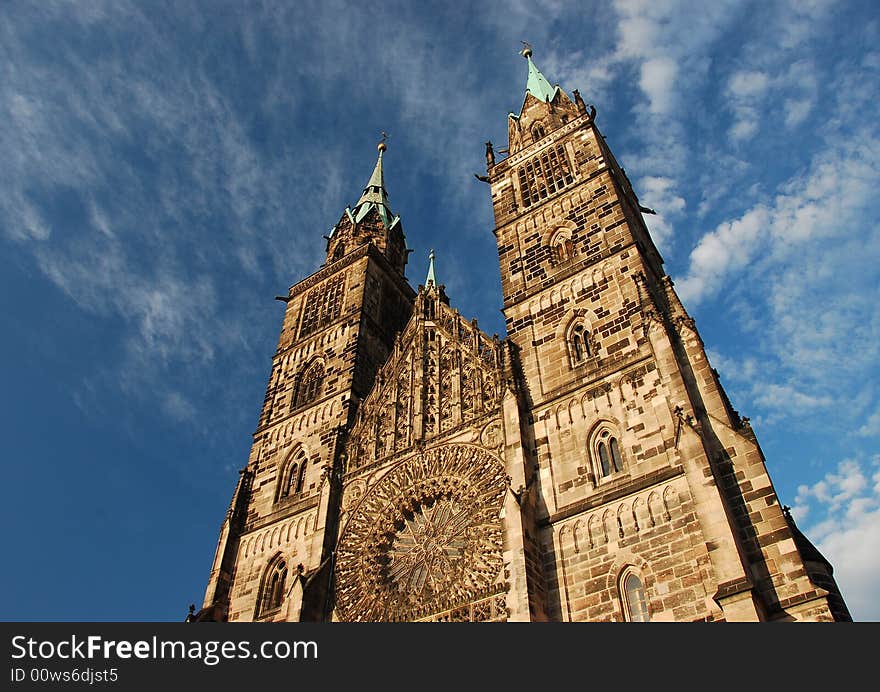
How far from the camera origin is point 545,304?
21016 mm

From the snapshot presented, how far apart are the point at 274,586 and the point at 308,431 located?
553 cm

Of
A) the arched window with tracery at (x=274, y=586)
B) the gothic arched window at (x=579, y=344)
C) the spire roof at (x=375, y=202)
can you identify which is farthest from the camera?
the spire roof at (x=375, y=202)

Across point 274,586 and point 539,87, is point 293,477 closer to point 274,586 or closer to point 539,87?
point 274,586

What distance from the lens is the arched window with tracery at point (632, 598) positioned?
13.8 meters

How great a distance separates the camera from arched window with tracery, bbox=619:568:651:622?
45.4ft

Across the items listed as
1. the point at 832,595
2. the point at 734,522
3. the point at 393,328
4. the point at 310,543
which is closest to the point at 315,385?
the point at 393,328

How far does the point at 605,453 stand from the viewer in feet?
54.5

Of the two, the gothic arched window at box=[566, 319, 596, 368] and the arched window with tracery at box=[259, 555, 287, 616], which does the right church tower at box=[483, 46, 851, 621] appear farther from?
the arched window with tracery at box=[259, 555, 287, 616]

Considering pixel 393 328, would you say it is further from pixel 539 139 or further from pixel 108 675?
pixel 108 675

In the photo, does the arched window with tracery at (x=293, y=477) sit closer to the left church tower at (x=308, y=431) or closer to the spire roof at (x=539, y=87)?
the left church tower at (x=308, y=431)

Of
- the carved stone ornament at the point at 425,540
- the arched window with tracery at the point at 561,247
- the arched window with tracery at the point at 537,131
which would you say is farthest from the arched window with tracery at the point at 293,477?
the arched window with tracery at the point at 537,131

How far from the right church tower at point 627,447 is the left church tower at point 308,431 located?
6.41 metres

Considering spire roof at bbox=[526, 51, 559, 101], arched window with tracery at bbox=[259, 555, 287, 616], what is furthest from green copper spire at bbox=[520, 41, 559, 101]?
arched window with tracery at bbox=[259, 555, 287, 616]

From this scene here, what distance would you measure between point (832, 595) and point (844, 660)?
2.79 metres
